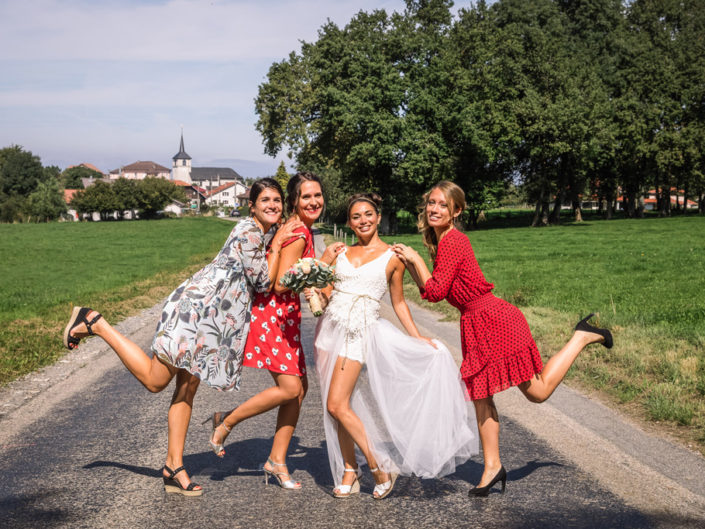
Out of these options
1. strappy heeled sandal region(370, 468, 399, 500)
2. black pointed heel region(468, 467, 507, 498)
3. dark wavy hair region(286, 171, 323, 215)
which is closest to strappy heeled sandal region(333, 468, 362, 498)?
strappy heeled sandal region(370, 468, 399, 500)

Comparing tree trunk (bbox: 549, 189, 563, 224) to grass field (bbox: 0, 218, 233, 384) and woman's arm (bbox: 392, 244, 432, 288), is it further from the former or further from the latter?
woman's arm (bbox: 392, 244, 432, 288)

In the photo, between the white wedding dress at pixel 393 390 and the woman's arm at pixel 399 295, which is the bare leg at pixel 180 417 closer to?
the white wedding dress at pixel 393 390

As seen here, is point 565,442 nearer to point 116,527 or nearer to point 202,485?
point 202,485

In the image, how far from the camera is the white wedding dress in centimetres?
436

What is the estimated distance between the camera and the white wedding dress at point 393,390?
4359 mm

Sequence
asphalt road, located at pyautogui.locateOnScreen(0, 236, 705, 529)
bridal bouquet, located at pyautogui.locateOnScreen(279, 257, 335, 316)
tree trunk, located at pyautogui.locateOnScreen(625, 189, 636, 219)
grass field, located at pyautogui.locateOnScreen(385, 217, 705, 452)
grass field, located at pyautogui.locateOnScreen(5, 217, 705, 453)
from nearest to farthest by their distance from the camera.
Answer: asphalt road, located at pyautogui.locateOnScreen(0, 236, 705, 529), bridal bouquet, located at pyautogui.locateOnScreen(279, 257, 335, 316), grass field, located at pyautogui.locateOnScreen(385, 217, 705, 452), grass field, located at pyautogui.locateOnScreen(5, 217, 705, 453), tree trunk, located at pyautogui.locateOnScreen(625, 189, 636, 219)

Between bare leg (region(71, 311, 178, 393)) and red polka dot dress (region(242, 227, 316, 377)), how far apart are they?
1.70 feet

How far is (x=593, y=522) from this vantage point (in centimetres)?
384

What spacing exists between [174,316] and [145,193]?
10934cm

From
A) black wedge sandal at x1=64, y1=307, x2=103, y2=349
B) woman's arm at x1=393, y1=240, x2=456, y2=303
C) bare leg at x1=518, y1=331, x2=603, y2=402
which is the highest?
woman's arm at x1=393, y1=240, x2=456, y2=303

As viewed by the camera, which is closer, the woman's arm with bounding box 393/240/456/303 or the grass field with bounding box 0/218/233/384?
the woman's arm with bounding box 393/240/456/303

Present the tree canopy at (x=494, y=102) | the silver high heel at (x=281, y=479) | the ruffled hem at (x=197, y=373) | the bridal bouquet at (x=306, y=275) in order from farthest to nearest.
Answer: the tree canopy at (x=494, y=102) < the silver high heel at (x=281, y=479) < the ruffled hem at (x=197, y=373) < the bridal bouquet at (x=306, y=275)

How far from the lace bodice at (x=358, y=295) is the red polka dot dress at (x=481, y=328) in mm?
326

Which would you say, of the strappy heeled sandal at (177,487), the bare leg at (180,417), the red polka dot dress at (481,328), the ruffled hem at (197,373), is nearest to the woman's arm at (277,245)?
the ruffled hem at (197,373)
